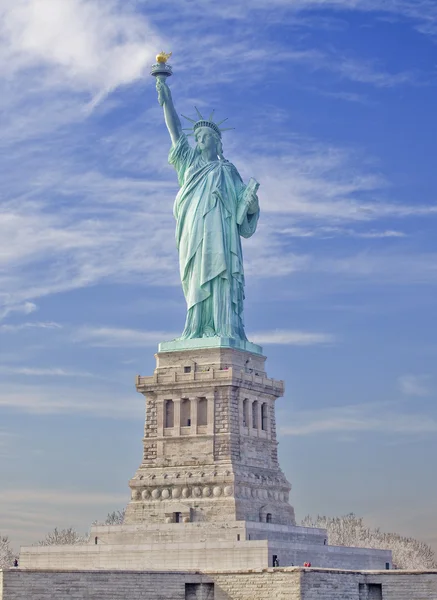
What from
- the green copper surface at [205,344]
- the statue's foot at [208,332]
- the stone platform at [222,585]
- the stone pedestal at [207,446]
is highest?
the statue's foot at [208,332]

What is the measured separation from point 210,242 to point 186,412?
7449mm

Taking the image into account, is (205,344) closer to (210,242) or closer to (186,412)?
(186,412)

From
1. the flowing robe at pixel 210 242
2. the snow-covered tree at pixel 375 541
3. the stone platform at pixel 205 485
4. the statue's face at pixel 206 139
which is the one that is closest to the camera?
the stone platform at pixel 205 485

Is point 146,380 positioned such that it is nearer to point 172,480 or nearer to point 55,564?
point 172,480

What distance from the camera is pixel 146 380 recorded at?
55875 millimetres

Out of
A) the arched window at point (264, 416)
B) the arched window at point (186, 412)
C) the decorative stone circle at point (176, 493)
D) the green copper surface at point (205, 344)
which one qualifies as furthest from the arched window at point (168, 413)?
the arched window at point (264, 416)

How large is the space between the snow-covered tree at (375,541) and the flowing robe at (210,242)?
21.4m

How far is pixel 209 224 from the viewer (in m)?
56.9

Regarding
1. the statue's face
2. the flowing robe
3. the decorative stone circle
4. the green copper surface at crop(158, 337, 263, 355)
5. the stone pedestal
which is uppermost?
the statue's face

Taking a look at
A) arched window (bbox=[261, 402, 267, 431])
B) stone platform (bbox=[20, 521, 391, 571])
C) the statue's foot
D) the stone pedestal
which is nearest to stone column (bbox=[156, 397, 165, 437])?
the stone pedestal

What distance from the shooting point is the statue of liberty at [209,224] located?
56.4 meters

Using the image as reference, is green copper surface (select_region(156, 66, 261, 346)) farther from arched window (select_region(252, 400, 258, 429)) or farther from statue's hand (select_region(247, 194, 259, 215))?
arched window (select_region(252, 400, 258, 429))

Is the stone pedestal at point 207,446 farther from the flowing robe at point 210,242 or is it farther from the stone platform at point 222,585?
the stone platform at point 222,585

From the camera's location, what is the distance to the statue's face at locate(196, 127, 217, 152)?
58406mm
